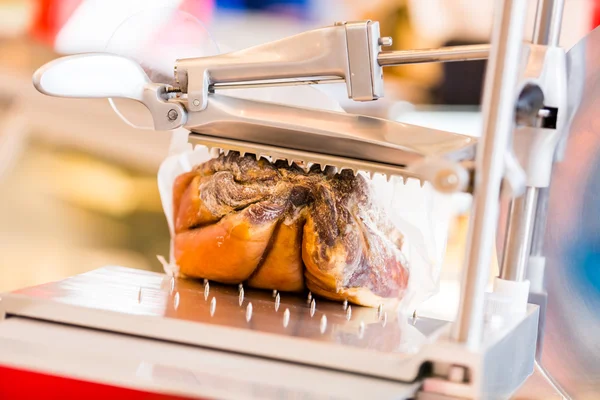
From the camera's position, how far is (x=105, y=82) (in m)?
0.84

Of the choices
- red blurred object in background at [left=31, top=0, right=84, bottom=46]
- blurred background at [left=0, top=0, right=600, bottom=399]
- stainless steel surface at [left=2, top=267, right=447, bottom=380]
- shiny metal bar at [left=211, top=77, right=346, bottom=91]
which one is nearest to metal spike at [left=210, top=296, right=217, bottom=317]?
stainless steel surface at [left=2, top=267, right=447, bottom=380]

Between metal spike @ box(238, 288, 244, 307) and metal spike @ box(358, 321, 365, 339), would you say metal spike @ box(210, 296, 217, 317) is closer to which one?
metal spike @ box(238, 288, 244, 307)

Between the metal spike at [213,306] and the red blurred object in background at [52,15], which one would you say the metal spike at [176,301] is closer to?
the metal spike at [213,306]

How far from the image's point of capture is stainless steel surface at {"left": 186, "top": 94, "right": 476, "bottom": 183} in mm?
734

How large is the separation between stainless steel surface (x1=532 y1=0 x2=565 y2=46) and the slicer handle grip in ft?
1.44

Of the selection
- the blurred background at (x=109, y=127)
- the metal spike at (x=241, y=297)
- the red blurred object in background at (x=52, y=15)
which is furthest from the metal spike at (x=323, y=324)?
the red blurred object in background at (x=52, y=15)

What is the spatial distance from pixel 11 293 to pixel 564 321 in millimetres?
642

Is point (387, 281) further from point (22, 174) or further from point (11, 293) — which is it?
point (22, 174)

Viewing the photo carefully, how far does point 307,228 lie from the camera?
0.84m

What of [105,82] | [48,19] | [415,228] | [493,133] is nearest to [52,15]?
[48,19]

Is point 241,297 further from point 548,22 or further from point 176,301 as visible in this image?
point 548,22

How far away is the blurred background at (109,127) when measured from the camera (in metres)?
2.05

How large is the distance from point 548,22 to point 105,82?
1.60 feet

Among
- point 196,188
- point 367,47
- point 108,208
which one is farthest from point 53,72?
point 108,208
